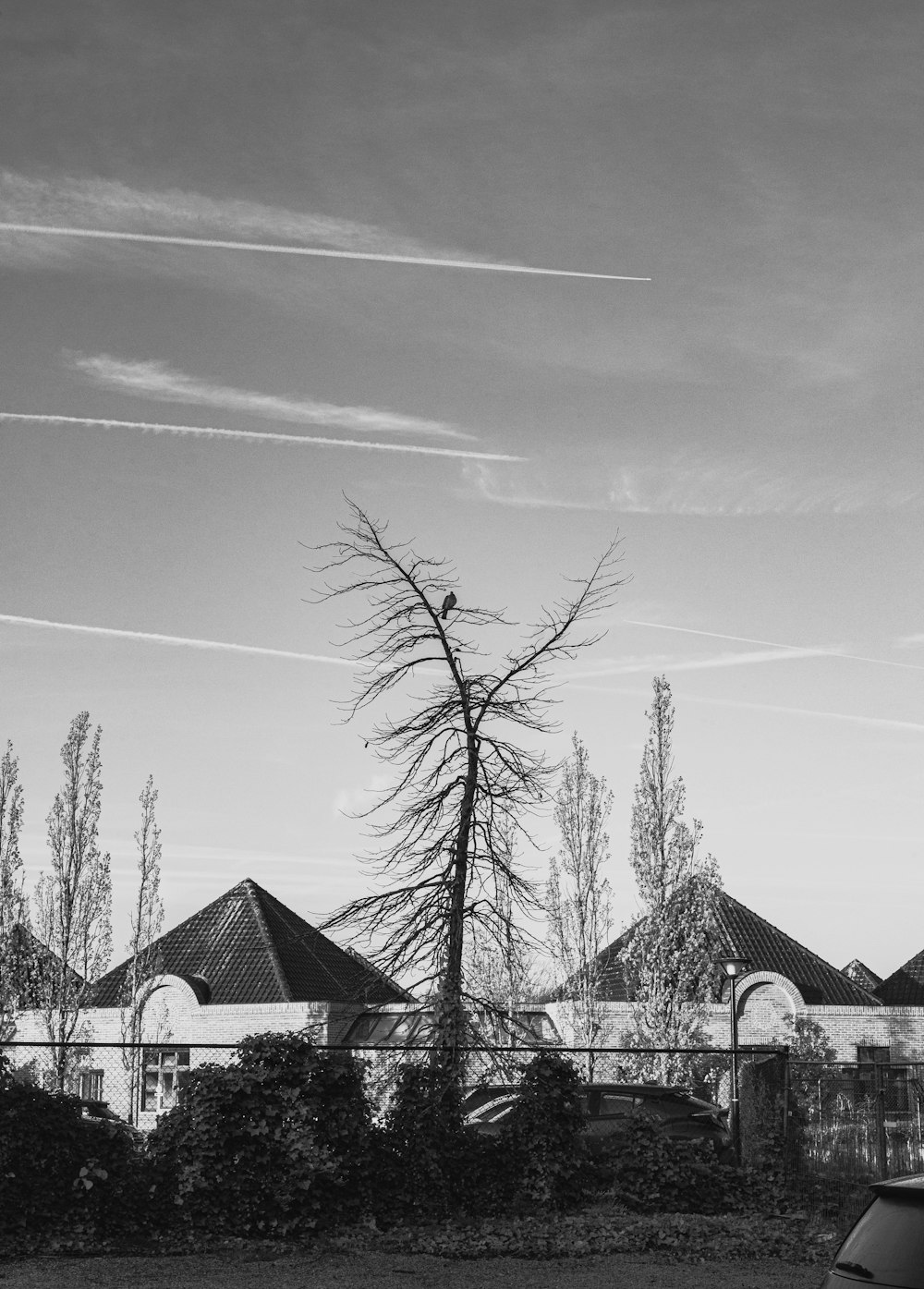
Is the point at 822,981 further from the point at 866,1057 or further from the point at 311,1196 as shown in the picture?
the point at 311,1196

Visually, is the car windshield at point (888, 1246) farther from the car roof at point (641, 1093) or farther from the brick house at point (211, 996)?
the brick house at point (211, 996)

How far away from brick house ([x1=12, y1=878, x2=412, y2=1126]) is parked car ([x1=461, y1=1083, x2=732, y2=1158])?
2081cm

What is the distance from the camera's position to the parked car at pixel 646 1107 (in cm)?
1620

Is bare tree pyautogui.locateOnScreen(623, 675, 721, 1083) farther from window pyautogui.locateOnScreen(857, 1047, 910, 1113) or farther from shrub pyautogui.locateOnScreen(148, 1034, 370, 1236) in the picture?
shrub pyautogui.locateOnScreen(148, 1034, 370, 1236)

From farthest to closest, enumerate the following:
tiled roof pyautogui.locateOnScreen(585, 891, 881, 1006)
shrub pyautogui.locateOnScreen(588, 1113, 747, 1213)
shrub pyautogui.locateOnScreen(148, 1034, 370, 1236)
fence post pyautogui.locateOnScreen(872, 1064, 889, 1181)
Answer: tiled roof pyautogui.locateOnScreen(585, 891, 881, 1006)
fence post pyautogui.locateOnScreen(872, 1064, 889, 1181)
shrub pyautogui.locateOnScreen(588, 1113, 747, 1213)
shrub pyautogui.locateOnScreen(148, 1034, 370, 1236)

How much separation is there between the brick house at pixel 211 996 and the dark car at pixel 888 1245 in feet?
107

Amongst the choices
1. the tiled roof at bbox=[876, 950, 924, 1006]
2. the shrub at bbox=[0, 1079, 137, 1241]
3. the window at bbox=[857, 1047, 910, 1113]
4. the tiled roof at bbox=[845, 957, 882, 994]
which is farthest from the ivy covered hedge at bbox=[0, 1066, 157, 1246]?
the tiled roof at bbox=[845, 957, 882, 994]

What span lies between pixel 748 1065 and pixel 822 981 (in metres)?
27.2

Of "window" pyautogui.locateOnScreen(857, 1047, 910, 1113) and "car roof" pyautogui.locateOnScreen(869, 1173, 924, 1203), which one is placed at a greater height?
"car roof" pyautogui.locateOnScreen(869, 1173, 924, 1203)

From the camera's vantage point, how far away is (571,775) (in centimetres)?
4191

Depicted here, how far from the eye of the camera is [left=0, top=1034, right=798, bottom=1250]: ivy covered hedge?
12.3m

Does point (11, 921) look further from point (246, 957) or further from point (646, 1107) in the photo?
point (646, 1107)

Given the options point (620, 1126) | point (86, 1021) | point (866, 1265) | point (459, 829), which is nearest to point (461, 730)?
point (459, 829)

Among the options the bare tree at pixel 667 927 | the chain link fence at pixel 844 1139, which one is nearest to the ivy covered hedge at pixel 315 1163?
the chain link fence at pixel 844 1139
